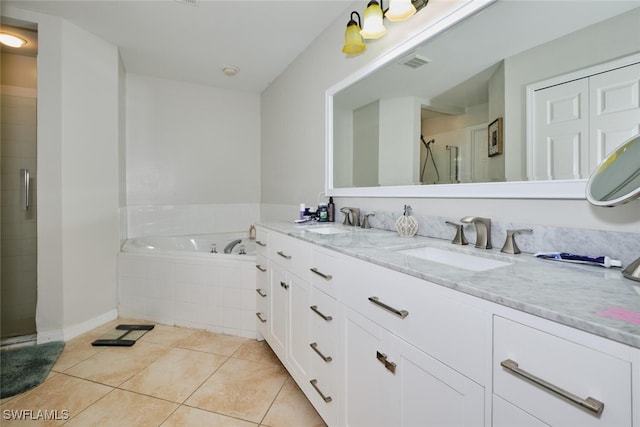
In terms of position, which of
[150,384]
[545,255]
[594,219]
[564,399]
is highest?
[594,219]

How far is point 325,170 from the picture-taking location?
233 centimetres

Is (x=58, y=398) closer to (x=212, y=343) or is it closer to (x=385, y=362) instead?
(x=212, y=343)

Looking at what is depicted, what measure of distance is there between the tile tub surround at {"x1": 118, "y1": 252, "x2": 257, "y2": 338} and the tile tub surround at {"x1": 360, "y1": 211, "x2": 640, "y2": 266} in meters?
1.54

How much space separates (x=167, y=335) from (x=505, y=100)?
2625 millimetres

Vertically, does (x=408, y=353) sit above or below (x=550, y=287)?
below

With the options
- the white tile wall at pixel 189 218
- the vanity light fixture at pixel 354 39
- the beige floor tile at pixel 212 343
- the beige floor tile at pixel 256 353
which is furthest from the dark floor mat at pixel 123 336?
the vanity light fixture at pixel 354 39

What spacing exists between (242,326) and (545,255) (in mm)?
2020

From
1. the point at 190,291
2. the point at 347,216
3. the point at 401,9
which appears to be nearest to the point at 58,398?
the point at 190,291

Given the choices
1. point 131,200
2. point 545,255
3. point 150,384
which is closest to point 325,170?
point 545,255

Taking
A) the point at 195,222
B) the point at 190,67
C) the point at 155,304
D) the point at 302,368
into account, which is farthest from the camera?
the point at 195,222

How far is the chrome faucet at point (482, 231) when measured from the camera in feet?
3.83

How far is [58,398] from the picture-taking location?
1567 millimetres

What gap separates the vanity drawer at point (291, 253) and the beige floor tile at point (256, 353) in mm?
692

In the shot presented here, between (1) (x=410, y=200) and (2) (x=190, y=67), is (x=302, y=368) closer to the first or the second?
(1) (x=410, y=200)
